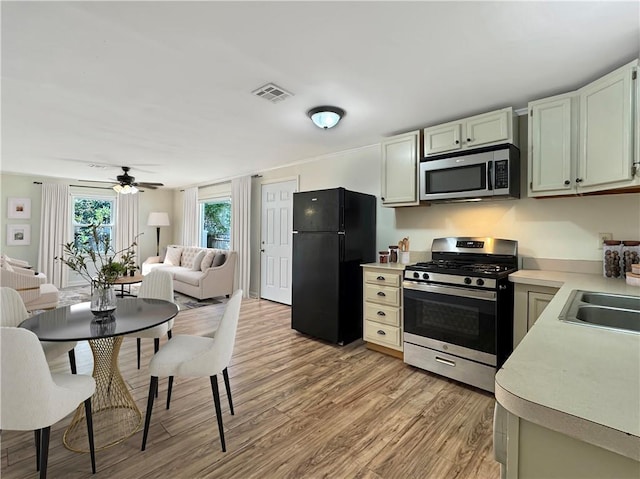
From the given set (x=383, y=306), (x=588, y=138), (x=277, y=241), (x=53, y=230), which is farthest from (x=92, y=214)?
(x=588, y=138)

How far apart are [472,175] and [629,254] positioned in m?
1.23

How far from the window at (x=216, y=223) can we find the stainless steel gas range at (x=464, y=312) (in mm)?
4927

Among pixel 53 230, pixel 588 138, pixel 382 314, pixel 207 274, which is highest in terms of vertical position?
pixel 588 138

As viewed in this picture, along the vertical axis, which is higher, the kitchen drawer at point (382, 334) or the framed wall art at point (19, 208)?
the framed wall art at point (19, 208)

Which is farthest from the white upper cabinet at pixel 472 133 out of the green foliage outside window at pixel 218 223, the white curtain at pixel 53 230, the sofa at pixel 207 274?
the white curtain at pixel 53 230

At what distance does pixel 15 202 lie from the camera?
612 cm

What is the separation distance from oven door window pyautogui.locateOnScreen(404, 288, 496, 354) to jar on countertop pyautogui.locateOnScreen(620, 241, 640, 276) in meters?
0.97

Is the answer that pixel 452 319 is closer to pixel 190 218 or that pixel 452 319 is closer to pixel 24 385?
pixel 24 385

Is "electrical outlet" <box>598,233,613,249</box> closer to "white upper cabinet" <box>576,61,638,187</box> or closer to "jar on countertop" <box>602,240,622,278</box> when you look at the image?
"jar on countertop" <box>602,240,622,278</box>

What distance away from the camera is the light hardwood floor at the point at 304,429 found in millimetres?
1696

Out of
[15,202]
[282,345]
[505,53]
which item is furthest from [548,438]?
[15,202]

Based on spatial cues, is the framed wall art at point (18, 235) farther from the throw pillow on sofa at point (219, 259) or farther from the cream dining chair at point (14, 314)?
the cream dining chair at point (14, 314)

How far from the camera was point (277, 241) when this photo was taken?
5359 millimetres

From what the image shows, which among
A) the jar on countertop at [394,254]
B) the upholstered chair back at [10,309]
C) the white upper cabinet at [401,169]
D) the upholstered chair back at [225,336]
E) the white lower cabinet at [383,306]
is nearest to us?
the upholstered chair back at [225,336]
